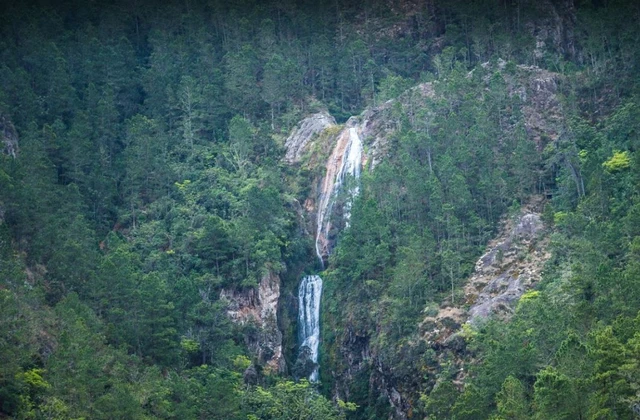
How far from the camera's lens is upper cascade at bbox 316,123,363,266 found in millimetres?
79750

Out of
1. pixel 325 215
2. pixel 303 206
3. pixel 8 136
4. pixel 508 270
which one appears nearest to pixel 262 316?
pixel 325 215

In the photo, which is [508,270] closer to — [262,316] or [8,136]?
[262,316]

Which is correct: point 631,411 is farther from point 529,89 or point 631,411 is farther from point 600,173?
point 529,89

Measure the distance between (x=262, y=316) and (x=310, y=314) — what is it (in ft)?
15.0

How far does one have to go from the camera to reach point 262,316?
72688 millimetres

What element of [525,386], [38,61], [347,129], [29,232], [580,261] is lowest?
[525,386]

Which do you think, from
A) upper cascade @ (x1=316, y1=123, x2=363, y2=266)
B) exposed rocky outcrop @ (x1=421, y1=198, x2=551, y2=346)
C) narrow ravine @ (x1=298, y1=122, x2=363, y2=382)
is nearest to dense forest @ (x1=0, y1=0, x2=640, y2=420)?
exposed rocky outcrop @ (x1=421, y1=198, x2=551, y2=346)

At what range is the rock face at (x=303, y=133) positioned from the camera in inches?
3438

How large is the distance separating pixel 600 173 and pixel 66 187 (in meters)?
39.5

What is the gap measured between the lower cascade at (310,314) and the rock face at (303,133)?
14.2 m

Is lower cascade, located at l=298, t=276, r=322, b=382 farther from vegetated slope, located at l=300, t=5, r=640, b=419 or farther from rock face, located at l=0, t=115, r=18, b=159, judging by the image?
rock face, located at l=0, t=115, r=18, b=159

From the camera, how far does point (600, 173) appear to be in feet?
214

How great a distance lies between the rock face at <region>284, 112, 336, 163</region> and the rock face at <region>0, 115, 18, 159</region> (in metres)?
23.7

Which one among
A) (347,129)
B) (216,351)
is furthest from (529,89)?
(216,351)
